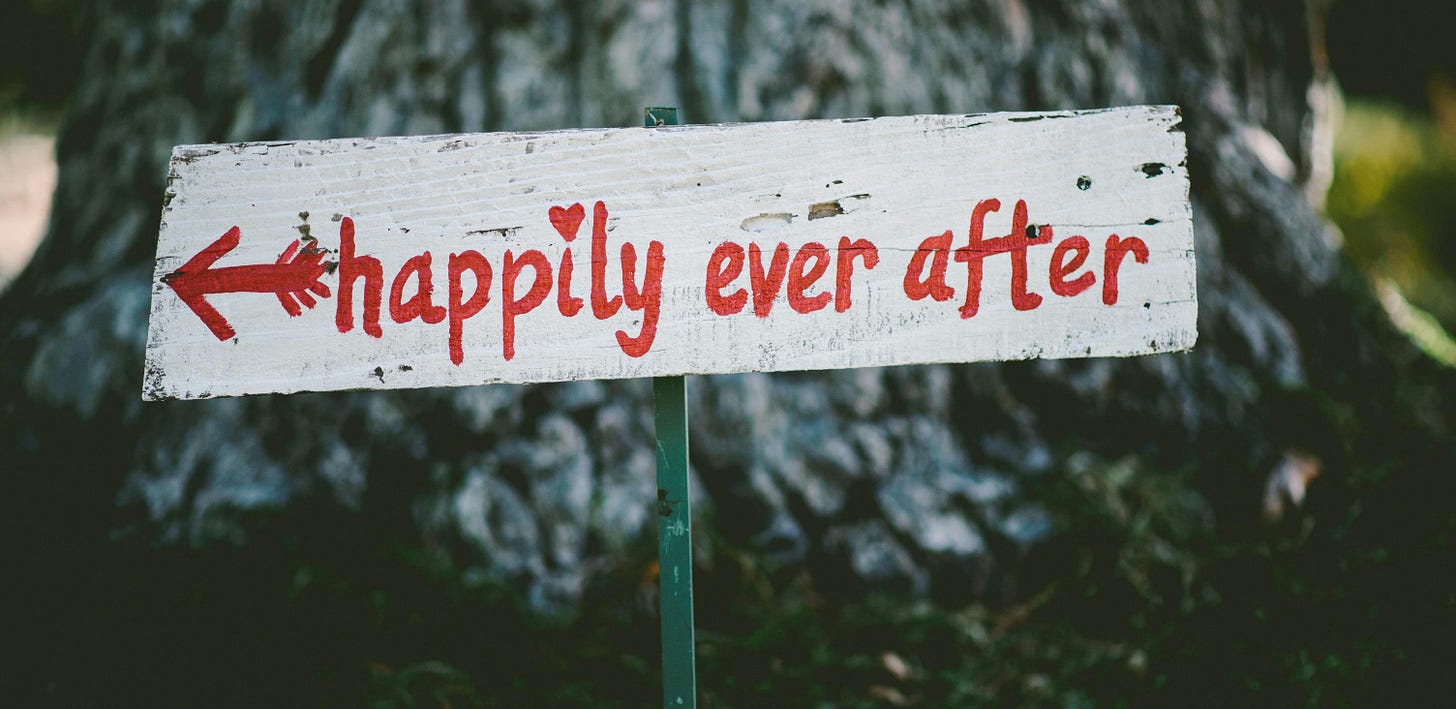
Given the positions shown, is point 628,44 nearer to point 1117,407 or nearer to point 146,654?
point 1117,407

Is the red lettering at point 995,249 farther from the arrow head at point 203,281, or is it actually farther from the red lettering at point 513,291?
the arrow head at point 203,281

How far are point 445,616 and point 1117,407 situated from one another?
4.32 ft

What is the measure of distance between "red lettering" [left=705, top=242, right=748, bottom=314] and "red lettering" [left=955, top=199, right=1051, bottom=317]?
0.25 meters

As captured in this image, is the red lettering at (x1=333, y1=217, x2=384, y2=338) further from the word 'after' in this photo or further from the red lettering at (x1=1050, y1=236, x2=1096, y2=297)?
the red lettering at (x1=1050, y1=236, x2=1096, y2=297)

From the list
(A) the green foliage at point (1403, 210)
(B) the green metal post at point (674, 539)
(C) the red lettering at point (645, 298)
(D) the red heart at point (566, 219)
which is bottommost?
(B) the green metal post at point (674, 539)

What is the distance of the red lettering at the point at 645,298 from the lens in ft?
3.38

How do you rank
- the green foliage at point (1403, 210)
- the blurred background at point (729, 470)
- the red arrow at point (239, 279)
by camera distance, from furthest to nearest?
the green foliage at point (1403, 210)
the blurred background at point (729, 470)
the red arrow at point (239, 279)

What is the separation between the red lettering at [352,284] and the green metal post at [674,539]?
0.33 m

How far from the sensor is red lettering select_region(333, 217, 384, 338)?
1024 millimetres

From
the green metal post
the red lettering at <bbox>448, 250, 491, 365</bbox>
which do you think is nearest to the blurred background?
the green metal post

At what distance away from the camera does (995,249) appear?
1.05m

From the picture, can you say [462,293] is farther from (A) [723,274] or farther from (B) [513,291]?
(A) [723,274]

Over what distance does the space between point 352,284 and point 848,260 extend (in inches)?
21.9

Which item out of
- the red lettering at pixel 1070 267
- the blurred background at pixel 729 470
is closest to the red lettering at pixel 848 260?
the red lettering at pixel 1070 267
